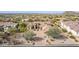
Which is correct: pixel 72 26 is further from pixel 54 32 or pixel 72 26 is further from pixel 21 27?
pixel 21 27

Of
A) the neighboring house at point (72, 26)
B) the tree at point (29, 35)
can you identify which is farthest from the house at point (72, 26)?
the tree at point (29, 35)

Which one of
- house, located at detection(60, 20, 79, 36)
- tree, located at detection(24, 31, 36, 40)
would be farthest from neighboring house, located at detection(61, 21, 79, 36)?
tree, located at detection(24, 31, 36, 40)

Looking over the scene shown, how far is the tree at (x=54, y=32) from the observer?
7.24ft

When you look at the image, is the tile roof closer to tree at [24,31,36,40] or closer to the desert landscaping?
the desert landscaping

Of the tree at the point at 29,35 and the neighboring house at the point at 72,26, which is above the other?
the neighboring house at the point at 72,26

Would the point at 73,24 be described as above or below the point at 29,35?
above

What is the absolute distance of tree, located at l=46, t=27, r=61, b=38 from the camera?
7.24 feet

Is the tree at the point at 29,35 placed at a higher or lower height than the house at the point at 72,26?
lower

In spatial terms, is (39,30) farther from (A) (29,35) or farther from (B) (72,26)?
(B) (72,26)

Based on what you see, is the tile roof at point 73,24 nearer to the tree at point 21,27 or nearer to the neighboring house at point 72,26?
the neighboring house at point 72,26

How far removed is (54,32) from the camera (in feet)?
7.26

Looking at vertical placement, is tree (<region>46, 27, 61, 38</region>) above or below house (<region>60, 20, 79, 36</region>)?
below

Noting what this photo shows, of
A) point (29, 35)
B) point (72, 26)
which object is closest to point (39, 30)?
point (29, 35)

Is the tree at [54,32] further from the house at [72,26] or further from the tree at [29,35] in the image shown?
the tree at [29,35]
